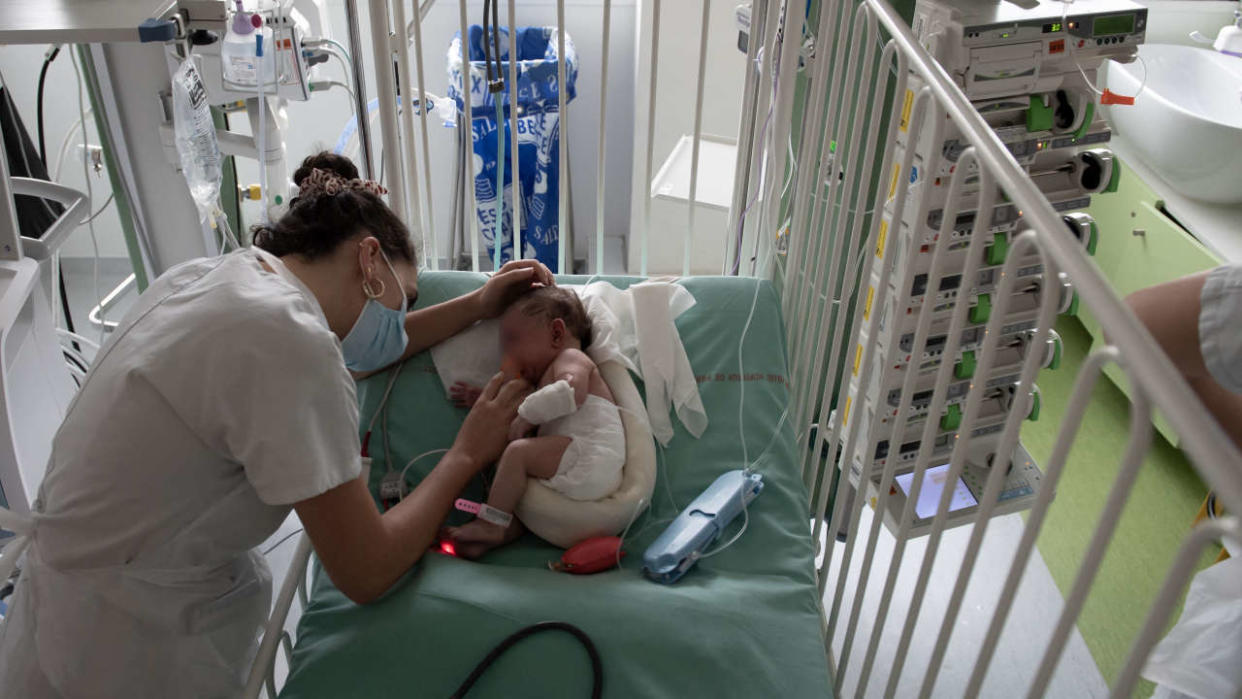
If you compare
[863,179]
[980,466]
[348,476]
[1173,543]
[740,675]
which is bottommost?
[1173,543]

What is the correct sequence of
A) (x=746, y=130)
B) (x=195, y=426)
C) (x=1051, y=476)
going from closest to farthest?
(x=1051, y=476) < (x=195, y=426) < (x=746, y=130)

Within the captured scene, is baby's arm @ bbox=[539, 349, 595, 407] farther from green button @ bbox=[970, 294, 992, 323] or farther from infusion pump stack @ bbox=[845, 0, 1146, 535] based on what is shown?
green button @ bbox=[970, 294, 992, 323]

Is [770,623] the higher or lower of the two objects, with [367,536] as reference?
lower

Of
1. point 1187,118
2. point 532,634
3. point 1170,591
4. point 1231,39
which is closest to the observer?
point 1170,591

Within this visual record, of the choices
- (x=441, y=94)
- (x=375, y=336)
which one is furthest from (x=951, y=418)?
(x=441, y=94)

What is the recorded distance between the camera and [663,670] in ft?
4.27

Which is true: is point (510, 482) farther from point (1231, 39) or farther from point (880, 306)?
point (1231, 39)

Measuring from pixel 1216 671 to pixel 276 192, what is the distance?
216cm

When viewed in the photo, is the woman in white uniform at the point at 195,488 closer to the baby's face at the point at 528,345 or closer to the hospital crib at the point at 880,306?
the hospital crib at the point at 880,306

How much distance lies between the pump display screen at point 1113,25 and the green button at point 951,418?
843 millimetres

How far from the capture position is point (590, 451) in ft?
5.10

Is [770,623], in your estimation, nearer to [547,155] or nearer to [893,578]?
[893,578]

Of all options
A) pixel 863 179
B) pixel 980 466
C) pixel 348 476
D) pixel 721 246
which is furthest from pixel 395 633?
pixel 721 246

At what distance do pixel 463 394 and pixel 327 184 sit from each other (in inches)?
19.4
